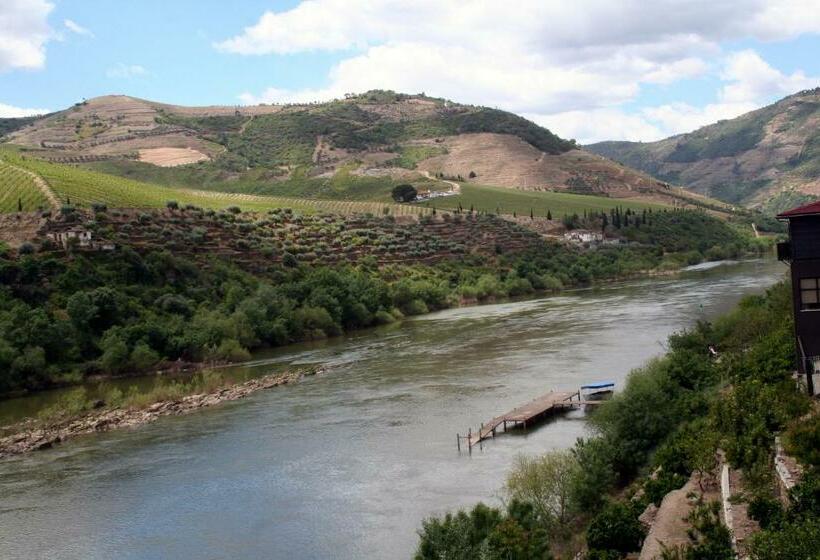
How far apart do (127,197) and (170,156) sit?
7801 centimetres

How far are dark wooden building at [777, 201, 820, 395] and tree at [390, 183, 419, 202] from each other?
9700cm

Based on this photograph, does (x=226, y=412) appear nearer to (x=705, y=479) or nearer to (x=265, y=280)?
(x=705, y=479)

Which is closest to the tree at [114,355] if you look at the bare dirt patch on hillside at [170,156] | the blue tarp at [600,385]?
the blue tarp at [600,385]

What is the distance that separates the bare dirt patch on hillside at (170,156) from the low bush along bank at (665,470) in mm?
129909

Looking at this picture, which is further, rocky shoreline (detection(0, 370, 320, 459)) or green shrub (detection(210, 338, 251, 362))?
green shrub (detection(210, 338, 251, 362))

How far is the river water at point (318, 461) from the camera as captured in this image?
2575 cm

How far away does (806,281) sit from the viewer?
2647 centimetres

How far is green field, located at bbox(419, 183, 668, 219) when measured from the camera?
400 ft

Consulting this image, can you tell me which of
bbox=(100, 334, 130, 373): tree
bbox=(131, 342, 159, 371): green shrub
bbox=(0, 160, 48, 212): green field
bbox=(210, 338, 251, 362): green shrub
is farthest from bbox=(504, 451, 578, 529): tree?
bbox=(0, 160, 48, 212): green field

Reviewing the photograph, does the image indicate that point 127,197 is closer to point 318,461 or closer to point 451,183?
point 318,461

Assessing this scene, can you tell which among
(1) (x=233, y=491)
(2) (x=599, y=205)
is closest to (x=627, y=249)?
(2) (x=599, y=205)

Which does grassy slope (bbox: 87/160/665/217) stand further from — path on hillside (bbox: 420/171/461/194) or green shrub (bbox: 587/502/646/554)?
green shrub (bbox: 587/502/646/554)

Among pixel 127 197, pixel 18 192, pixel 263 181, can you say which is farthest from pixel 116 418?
pixel 263 181

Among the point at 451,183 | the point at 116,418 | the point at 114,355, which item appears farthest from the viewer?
the point at 451,183
